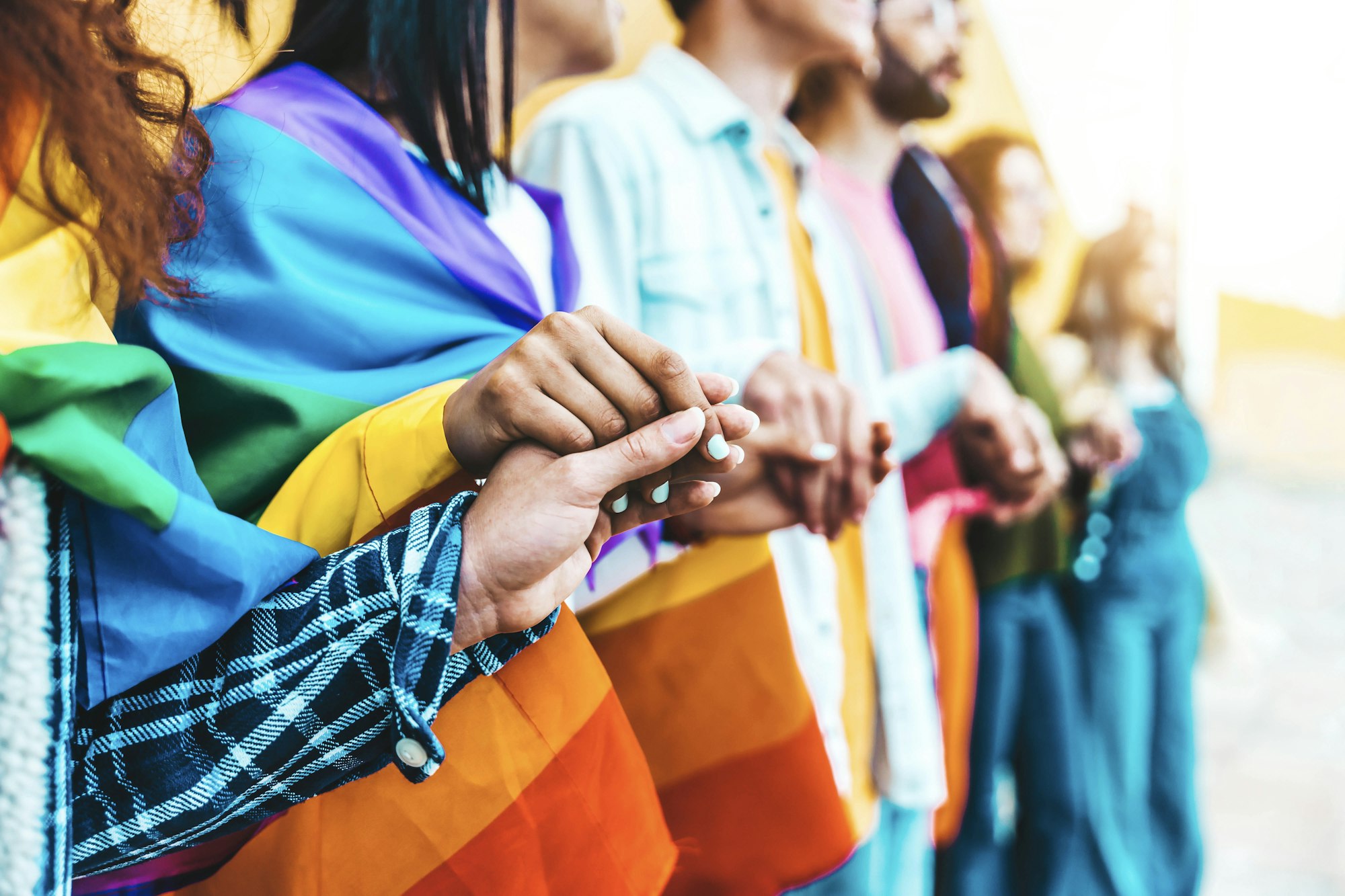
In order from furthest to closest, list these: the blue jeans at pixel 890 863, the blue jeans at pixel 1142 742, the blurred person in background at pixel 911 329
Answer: the blue jeans at pixel 1142 742
the blurred person in background at pixel 911 329
the blue jeans at pixel 890 863

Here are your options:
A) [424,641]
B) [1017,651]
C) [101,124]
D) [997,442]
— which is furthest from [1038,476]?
[101,124]

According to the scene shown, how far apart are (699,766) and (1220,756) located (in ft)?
4.19

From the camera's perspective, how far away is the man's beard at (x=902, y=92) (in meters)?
1.23

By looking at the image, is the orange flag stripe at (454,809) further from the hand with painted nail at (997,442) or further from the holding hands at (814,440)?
the hand with painted nail at (997,442)

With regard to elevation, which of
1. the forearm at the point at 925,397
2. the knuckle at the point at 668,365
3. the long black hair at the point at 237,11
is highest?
the long black hair at the point at 237,11

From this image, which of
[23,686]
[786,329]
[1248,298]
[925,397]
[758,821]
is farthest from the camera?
[1248,298]

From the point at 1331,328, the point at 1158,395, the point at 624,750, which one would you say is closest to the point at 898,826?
the point at 624,750

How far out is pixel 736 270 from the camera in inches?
36.1

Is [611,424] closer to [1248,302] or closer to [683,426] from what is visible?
[683,426]

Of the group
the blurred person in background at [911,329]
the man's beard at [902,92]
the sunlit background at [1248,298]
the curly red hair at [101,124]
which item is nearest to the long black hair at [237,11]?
the curly red hair at [101,124]

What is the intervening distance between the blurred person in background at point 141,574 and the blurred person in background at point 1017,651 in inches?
39.6

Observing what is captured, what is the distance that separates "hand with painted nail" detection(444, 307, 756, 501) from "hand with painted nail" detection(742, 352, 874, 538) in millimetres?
316

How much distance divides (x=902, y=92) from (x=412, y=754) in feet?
3.68

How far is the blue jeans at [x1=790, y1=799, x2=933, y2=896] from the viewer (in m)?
1.04
